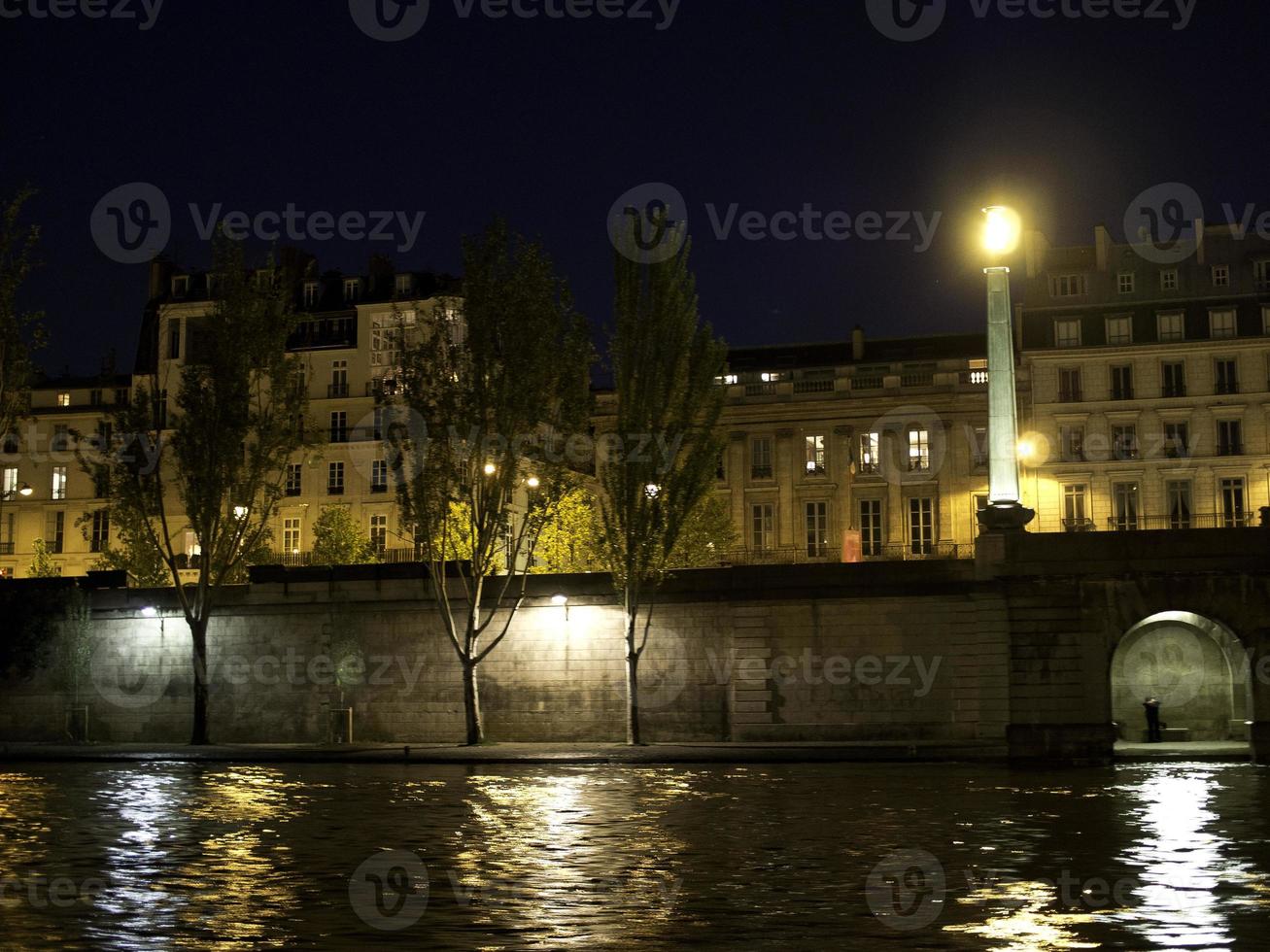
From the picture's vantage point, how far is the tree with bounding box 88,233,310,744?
48.2 m

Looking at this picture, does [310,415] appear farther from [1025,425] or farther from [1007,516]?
[1007,516]

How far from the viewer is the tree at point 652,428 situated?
44.5 metres

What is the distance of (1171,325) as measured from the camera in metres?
76.0

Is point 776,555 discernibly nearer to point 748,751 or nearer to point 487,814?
point 748,751

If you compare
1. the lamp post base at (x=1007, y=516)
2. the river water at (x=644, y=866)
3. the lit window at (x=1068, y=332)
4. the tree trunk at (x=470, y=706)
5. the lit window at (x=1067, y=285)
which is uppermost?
the lit window at (x=1067, y=285)

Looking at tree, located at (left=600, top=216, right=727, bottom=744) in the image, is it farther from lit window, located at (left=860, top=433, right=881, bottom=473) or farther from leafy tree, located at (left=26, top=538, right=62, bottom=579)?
leafy tree, located at (left=26, top=538, right=62, bottom=579)

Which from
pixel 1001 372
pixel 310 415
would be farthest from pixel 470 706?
pixel 310 415

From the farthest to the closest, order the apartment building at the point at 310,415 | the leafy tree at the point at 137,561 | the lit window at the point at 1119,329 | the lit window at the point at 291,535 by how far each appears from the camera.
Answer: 1. the lit window at the point at 291,535
2. the apartment building at the point at 310,415
3. the lit window at the point at 1119,329
4. the leafy tree at the point at 137,561

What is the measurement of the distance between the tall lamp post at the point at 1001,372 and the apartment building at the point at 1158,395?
35.8 metres

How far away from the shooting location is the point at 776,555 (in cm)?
7525

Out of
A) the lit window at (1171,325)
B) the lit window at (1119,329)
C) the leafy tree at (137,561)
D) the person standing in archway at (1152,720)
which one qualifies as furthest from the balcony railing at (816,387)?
the person standing in archway at (1152,720)

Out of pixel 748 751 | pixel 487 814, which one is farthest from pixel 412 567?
pixel 487 814

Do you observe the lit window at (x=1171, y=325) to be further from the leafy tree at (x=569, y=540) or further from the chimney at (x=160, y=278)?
the chimney at (x=160, y=278)

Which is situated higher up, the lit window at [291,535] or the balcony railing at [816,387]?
the balcony railing at [816,387]
